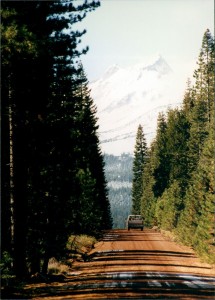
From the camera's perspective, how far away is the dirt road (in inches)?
554

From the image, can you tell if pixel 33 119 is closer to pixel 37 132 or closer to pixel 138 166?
pixel 37 132

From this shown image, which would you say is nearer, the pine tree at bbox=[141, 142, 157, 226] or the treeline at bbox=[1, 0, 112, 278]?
the treeline at bbox=[1, 0, 112, 278]

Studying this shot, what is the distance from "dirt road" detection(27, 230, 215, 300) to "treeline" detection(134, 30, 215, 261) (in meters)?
3.03

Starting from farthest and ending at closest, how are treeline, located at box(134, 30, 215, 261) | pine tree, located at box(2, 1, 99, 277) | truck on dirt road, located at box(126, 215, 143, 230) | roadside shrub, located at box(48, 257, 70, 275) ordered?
1. truck on dirt road, located at box(126, 215, 143, 230)
2. treeline, located at box(134, 30, 215, 261)
3. roadside shrub, located at box(48, 257, 70, 275)
4. pine tree, located at box(2, 1, 99, 277)

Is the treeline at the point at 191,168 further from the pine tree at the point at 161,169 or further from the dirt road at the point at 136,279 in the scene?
the dirt road at the point at 136,279

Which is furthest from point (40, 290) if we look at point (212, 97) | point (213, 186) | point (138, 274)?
point (212, 97)

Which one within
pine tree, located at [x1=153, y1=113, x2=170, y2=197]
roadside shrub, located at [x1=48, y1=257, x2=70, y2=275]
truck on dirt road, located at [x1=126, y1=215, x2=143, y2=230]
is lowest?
truck on dirt road, located at [x1=126, y1=215, x2=143, y2=230]

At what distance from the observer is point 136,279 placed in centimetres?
1764

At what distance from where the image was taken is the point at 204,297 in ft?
44.6

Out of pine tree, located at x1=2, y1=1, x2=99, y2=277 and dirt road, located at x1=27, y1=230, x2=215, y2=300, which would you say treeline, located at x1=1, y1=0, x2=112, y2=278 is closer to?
pine tree, located at x1=2, y1=1, x2=99, y2=277

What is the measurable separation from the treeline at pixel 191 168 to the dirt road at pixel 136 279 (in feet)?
9.93

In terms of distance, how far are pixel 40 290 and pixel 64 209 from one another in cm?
556

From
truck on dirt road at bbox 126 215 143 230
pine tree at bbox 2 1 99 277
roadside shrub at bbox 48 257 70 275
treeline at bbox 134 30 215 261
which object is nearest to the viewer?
pine tree at bbox 2 1 99 277

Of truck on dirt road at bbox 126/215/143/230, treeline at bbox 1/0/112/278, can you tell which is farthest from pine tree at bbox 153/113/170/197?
treeline at bbox 1/0/112/278
